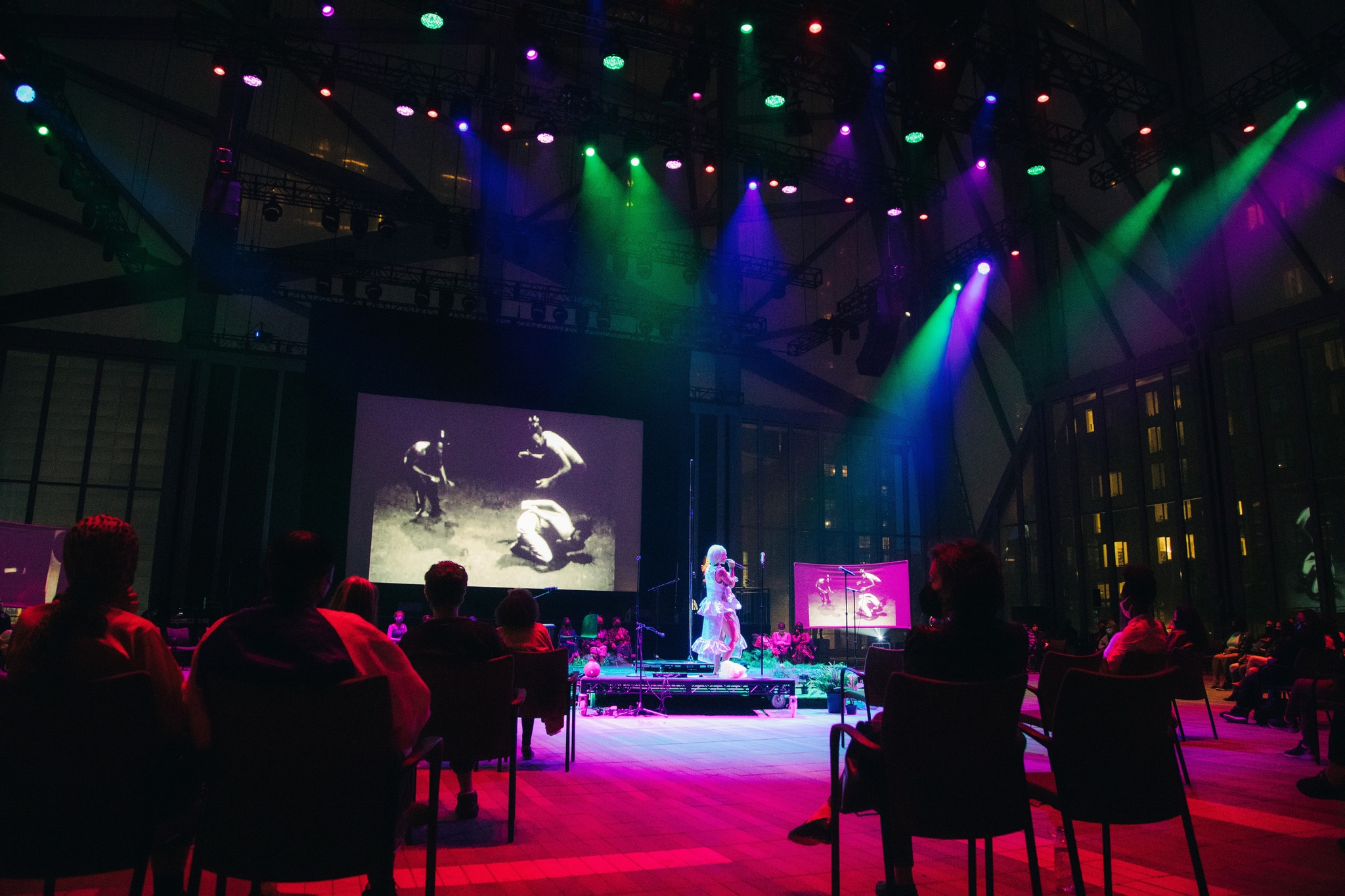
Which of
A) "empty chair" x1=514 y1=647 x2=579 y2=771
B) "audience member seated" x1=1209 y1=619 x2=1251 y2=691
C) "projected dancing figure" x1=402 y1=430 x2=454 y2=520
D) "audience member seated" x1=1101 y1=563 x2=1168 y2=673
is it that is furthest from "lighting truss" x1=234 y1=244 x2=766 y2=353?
"audience member seated" x1=1101 y1=563 x2=1168 y2=673

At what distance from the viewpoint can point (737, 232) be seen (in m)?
17.8

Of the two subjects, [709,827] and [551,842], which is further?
[709,827]

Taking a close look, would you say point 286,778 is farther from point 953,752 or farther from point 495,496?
point 495,496

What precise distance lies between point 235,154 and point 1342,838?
51.6ft

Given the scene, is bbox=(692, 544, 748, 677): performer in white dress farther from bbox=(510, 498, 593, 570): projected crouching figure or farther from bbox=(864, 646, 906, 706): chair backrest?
bbox=(510, 498, 593, 570): projected crouching figure

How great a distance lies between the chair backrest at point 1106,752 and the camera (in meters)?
2.48

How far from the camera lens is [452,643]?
3.57 meters

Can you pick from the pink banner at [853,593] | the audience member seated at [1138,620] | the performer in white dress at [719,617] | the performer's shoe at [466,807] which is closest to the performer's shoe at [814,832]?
the performer's shoe at [466,807]

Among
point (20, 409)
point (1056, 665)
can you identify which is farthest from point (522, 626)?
point (20, 409)

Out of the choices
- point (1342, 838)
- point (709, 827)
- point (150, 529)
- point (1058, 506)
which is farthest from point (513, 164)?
point (1342, 838)

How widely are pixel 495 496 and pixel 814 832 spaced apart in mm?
11543

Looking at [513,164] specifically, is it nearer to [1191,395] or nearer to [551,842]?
[1191,395]

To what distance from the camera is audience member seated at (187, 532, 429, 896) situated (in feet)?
6.27

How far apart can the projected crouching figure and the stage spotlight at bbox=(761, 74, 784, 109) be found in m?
7.31
